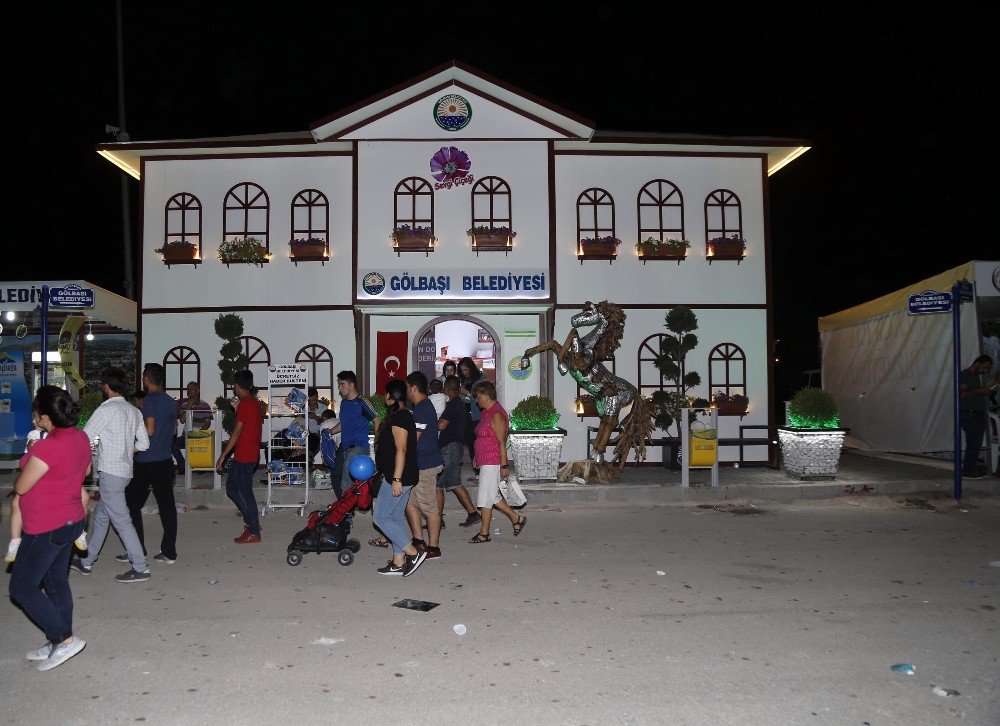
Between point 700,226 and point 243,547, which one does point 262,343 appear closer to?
point 243,547

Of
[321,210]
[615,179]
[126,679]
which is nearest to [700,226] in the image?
[615,179]

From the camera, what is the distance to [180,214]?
1652cm

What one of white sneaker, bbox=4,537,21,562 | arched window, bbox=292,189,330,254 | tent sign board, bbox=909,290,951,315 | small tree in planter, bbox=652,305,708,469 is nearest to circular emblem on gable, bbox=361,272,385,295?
arched window, bbox=292,189,330,254

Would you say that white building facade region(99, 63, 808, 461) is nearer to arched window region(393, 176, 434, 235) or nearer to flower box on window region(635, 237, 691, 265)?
arched window region(393, 176, 434, 235)

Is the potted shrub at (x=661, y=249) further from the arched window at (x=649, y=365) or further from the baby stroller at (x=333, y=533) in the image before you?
the baby stroller at (x=333, y=533)

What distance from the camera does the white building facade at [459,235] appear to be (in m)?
16.1

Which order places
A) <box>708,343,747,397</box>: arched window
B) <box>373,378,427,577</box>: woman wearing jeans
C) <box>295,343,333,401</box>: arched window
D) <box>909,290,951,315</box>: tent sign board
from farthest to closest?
<box>708,343,747,397</box>: arched window
<box>295,343,333,401</box>: arched window
<box>909,290,951,315</box>: tent sign board
<box>373,378,427,577</box>: woman wearing jeans

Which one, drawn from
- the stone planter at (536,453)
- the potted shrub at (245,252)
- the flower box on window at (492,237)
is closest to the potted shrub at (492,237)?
the flower box on window at (492,237)

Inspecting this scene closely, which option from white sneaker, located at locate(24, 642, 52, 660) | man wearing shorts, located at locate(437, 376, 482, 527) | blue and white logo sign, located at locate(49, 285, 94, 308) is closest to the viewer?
white sneaker, located at locate(24, 642, 52, 660)

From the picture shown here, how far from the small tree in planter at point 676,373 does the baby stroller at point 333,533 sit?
26.1 feet

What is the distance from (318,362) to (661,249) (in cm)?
760

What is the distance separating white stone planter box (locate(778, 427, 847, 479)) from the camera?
13.2m

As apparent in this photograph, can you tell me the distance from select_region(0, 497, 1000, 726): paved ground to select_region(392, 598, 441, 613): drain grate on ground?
5.1 inches

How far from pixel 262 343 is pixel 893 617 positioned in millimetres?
13368
